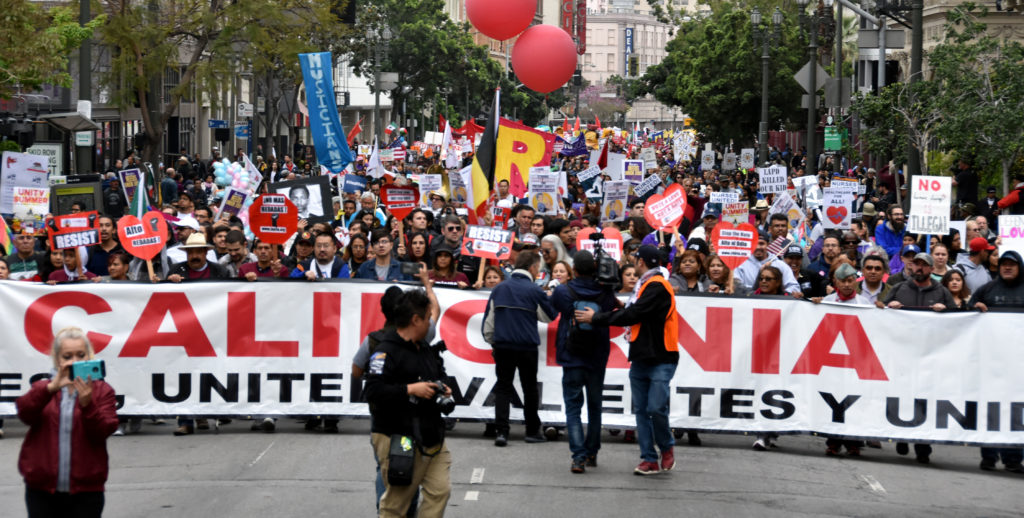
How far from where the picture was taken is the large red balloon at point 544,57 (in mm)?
20547

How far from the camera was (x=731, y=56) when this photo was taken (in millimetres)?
53656

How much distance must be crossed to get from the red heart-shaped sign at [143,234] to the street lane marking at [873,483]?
20.3 ft

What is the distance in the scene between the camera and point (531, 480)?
9820 mm

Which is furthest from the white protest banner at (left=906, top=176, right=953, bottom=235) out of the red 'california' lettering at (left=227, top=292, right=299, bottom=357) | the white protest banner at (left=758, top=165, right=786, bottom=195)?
the white protest banner at (left=758, top=165, right=786, bottom=195)

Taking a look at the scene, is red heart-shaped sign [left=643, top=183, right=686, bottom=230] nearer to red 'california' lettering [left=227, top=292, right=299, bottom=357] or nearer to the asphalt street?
the asphalt street

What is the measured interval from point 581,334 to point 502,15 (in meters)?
10.3

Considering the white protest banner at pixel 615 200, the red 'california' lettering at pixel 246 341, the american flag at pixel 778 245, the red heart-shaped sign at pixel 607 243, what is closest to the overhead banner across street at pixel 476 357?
the red 'california' lettering at pixel 246 341

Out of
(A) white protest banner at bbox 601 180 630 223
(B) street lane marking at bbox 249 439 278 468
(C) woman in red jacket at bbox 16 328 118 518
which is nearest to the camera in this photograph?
(C) woman in red jacket at bbox 16 328 118 518

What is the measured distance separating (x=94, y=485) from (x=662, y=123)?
194m

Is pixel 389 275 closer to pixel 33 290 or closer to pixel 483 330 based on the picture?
pixel 483 330

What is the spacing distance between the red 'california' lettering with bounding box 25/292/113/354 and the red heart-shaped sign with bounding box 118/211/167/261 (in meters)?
1.05

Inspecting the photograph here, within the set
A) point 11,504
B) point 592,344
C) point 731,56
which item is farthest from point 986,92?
point 731,56

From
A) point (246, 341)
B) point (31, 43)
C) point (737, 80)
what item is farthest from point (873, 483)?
point (737, 80)

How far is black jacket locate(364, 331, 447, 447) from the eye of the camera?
700 centimetres
